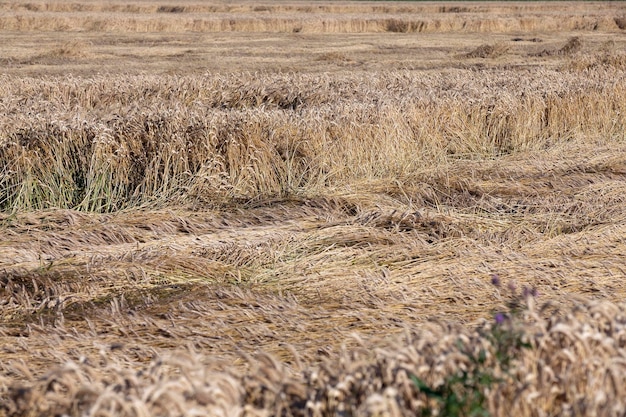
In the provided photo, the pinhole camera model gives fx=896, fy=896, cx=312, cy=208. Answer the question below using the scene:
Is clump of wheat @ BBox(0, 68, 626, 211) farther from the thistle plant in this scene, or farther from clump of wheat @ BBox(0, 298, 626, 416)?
the thistle plant

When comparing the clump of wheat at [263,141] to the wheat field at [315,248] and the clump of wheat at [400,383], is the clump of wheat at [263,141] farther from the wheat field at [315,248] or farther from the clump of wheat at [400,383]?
the clump of wheat at [400,383]

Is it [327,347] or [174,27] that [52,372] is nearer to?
[327,347]

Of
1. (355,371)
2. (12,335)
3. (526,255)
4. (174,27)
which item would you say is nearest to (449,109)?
(526,255)

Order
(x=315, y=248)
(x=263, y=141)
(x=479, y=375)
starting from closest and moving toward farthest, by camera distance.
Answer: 1. (x=479, y=375)
2. (x=315, y=248)
3. (x=263, y=141)

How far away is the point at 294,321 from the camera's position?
4641mm

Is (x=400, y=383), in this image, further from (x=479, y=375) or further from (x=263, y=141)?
(x=263, y=141)

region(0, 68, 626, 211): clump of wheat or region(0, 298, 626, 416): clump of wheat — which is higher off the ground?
region(0, 298, 626, 416): clump of wheat

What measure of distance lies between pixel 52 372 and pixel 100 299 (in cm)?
218

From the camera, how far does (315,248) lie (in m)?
5.94

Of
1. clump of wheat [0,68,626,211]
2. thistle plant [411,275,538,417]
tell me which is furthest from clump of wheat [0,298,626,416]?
clump of wheat [0,68,626,211]

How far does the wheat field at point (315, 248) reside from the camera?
303cm

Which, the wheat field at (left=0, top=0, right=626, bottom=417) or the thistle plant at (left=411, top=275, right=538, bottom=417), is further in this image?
Answer: the wheat field at (left=0, top=0, right=626, bottom=417)

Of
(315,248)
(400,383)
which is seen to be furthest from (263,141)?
(400,383)

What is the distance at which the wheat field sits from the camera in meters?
3.03
